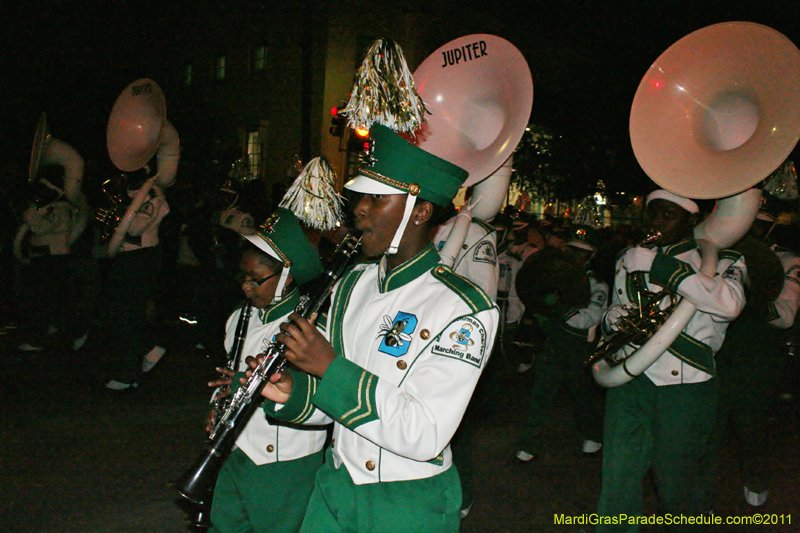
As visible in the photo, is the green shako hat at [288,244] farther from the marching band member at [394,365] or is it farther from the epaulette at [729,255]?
the epaulette at [729,255]

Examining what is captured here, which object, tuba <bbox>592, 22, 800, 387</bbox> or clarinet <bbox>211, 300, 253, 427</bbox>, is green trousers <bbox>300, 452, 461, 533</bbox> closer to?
clarinet <bbox>211, 300, 253, 427</bbox>

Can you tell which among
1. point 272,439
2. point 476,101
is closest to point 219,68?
point 476,101

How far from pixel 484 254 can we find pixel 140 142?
434cm

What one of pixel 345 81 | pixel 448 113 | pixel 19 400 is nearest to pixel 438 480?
pixel 448 113

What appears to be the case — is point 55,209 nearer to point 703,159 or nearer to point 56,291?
point 56,291

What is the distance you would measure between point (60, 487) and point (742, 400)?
17.4 ft

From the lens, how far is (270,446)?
3.01 meters

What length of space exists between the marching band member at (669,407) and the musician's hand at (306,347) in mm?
2331

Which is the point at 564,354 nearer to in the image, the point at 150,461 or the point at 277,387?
the point at 150,461

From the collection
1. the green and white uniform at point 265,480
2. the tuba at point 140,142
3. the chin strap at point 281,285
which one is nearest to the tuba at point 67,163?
the tuba at point 140,142

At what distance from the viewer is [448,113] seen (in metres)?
3.63

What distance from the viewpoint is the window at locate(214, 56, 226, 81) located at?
78.4 feet

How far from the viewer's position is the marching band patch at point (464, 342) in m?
2.04

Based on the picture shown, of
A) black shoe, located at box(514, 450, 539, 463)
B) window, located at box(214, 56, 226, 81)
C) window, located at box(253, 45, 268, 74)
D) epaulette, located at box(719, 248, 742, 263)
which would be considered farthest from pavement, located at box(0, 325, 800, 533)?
window, located at box(214, 56, 226, 81)
